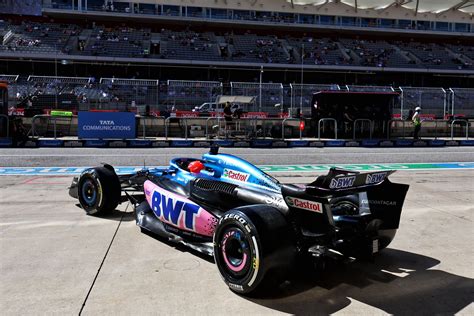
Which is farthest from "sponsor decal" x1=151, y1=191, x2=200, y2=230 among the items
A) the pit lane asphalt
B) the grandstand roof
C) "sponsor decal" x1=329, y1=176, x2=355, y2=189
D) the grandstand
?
the grandstand

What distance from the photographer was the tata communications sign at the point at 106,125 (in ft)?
63.6

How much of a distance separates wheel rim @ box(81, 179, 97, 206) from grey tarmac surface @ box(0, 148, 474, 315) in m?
0.23

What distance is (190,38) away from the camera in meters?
52.7

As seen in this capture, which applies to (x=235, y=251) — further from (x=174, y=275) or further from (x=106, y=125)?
(x=106, y=125)

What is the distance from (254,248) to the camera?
3354 mm

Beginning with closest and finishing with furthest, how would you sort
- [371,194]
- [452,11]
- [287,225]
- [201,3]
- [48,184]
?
1. [287,225]
2. [371,194]
3. [48,184]
4. [201,3]
5. [452,11]

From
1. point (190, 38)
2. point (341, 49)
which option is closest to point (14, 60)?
point (190, 38)

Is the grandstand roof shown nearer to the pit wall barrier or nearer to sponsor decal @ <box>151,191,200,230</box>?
the pit wall barrier

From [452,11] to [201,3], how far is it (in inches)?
459

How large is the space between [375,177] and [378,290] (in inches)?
37.0

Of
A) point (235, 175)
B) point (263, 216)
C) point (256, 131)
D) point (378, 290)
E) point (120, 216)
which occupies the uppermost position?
point (256, 131)

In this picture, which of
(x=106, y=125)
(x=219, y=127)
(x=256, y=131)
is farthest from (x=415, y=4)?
(x=106, y=125)

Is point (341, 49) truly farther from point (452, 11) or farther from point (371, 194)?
point (371, 194)

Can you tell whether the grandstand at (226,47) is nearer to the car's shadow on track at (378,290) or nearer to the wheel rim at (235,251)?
the car's shadow on track at (378,290)
